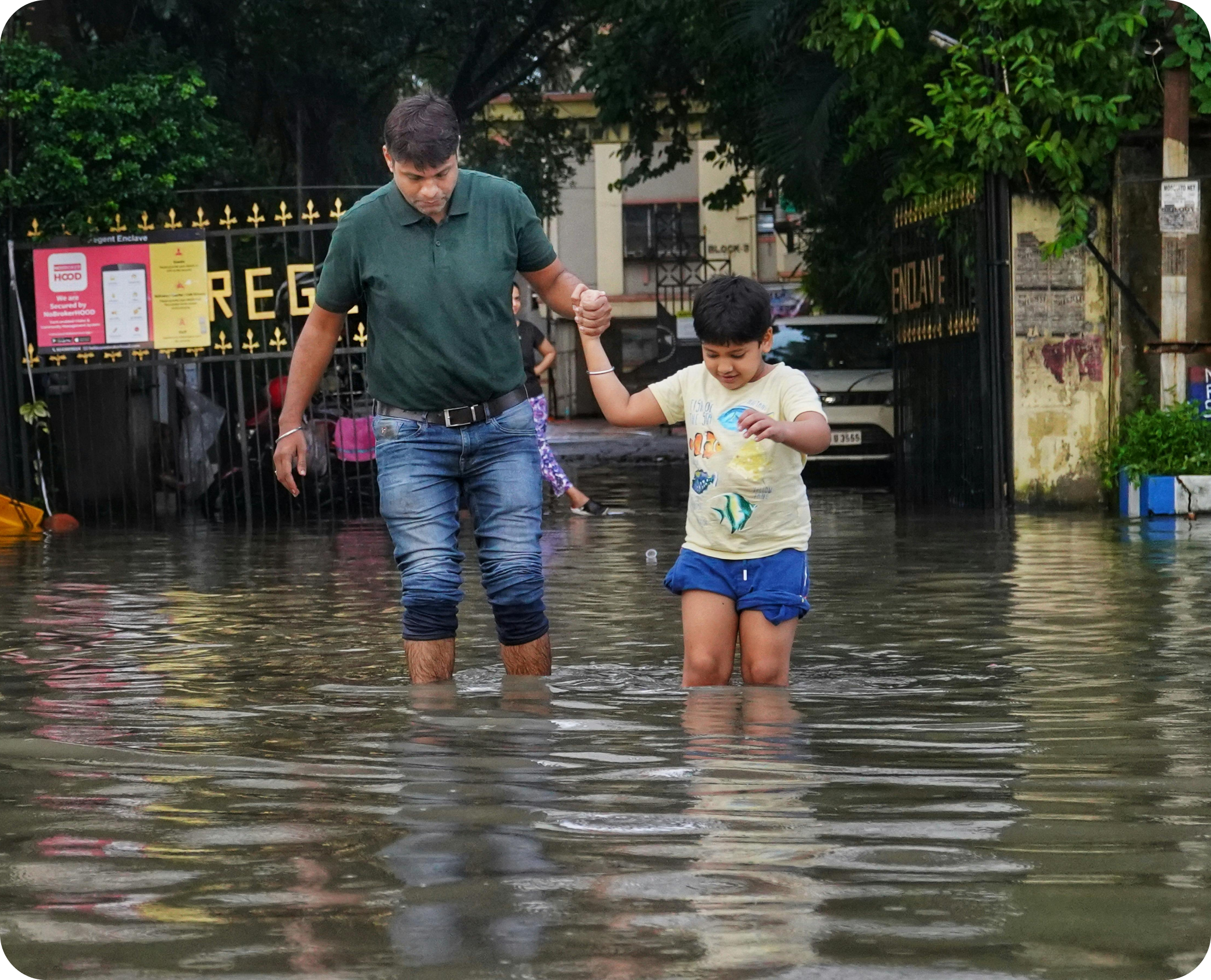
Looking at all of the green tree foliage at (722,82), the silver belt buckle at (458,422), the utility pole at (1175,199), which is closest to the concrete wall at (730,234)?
the green tree foliage at (722,82)

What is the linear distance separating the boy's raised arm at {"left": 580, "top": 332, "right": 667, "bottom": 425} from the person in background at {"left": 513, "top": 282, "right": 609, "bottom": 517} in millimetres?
7880

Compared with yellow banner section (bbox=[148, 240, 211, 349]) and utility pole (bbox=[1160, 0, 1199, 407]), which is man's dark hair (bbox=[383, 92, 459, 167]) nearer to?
utility pole (bbox=[1160, 0, 1199, 407])

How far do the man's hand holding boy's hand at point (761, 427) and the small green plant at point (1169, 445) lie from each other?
8.94m

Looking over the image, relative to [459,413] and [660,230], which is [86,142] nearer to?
[459,413]

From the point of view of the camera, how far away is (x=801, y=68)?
18.0 metres

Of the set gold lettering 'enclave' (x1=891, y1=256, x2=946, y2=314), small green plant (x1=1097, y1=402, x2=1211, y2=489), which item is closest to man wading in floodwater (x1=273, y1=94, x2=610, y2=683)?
small green plant (x1=1097, y1=402, x2=1211, y2=489)

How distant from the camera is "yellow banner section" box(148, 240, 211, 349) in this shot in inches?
599

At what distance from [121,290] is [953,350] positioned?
6359mm

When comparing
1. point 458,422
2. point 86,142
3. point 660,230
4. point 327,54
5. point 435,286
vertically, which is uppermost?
point 660,230

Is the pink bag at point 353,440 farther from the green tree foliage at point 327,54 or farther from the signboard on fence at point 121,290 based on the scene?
the green tree foliage at point 327,54

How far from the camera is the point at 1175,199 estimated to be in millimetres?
13469

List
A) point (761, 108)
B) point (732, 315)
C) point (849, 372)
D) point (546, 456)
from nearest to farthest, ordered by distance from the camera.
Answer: point (732, 315), point (546, 456), point (761, 108), point (849, 372)

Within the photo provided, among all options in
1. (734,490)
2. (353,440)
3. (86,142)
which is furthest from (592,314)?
(353,440)

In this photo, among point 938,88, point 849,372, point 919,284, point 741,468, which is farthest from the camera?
point 849,372
